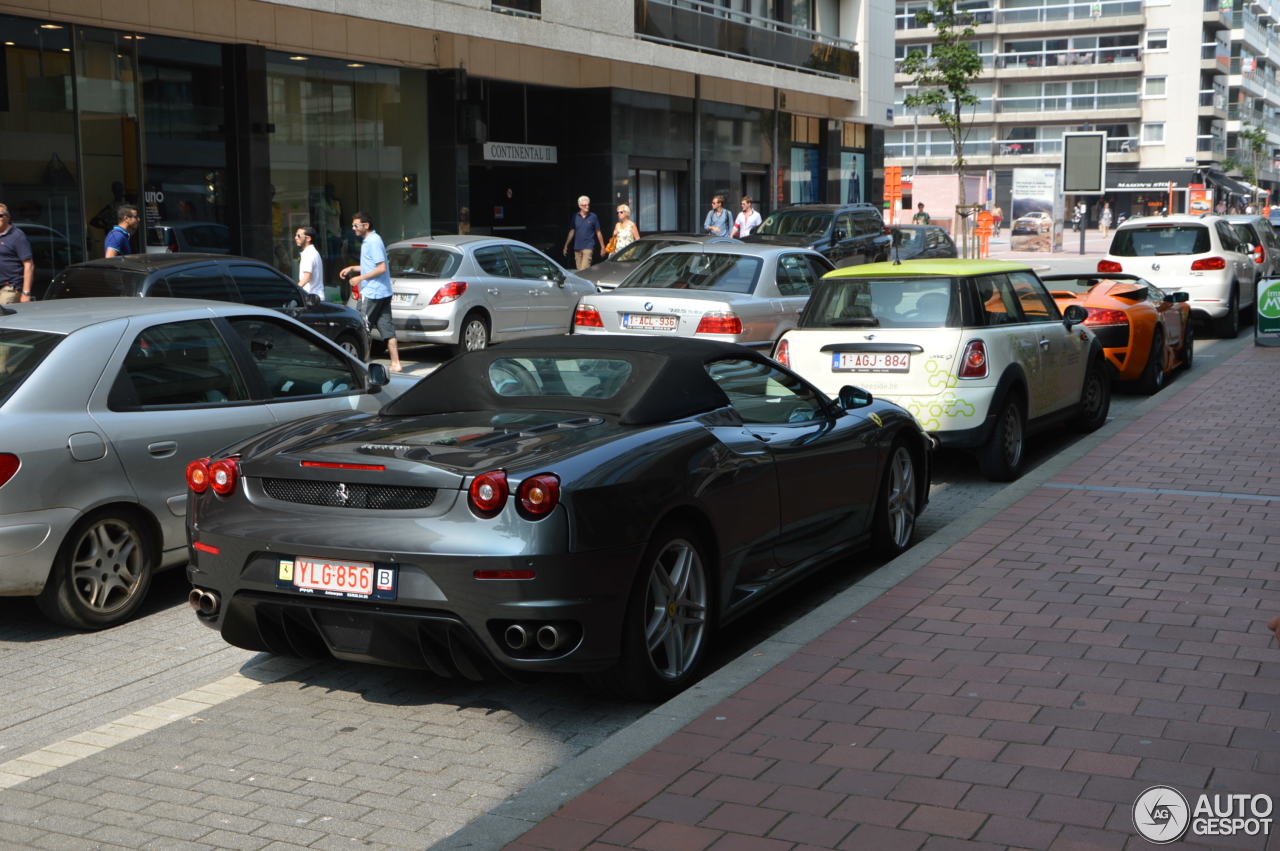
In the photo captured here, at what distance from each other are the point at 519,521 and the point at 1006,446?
597 cm

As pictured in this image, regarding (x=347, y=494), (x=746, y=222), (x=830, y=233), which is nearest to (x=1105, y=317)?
(x=830, y=233)

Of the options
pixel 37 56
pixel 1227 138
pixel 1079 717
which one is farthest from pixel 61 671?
pixel 1227 138

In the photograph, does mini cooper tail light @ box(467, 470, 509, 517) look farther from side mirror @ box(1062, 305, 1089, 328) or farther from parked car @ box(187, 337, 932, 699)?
side mirror @ box(1062, 305, 1089, 328)

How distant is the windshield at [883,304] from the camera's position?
9.87 meters

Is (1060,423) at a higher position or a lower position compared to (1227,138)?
lower

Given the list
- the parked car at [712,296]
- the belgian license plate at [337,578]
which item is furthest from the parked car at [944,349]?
the belgian license plate at [337,578]

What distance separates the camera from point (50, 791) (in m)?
4.51

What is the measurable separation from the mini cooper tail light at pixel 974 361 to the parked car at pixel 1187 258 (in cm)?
1126

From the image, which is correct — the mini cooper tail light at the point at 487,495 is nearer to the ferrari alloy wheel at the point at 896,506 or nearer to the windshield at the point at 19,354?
the windshield at the point at 19,354

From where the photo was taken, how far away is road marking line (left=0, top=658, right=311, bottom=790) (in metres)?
4.75

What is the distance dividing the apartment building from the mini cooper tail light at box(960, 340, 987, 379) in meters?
82.2

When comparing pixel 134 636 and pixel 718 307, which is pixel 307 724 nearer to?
pixel 134 636

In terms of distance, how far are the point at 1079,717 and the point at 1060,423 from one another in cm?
665

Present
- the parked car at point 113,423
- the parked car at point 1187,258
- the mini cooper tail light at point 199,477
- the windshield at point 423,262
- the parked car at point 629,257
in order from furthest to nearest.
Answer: the parked car at point 1187,258, the parked car at point 629,257, the windshield at point 423,262, the parked car at point 113,423, the mini cooper tail light at point 199,477
